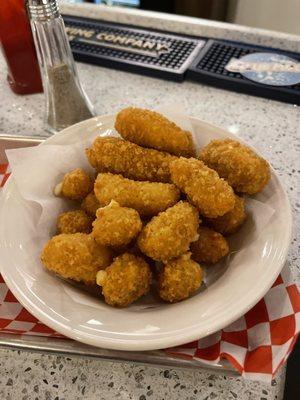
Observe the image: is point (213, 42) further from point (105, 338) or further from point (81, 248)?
point (105, 338)

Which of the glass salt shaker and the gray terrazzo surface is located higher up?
the glass salt shaker

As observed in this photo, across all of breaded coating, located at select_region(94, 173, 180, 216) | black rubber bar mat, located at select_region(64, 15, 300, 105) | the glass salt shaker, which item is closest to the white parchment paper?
breaded coating, located at select_region(94, 173, 180, 216)

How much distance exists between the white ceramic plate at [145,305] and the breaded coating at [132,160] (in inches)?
7.6

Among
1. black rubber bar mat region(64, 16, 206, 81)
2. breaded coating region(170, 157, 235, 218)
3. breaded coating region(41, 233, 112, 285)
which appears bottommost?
breaded coating region(41, 233, 112, 285)

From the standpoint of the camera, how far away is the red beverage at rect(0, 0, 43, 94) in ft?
3.84

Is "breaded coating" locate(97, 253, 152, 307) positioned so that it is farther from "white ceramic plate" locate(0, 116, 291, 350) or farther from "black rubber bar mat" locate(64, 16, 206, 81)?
"black rubber bar mat" locate(64, 16, 206, 81)

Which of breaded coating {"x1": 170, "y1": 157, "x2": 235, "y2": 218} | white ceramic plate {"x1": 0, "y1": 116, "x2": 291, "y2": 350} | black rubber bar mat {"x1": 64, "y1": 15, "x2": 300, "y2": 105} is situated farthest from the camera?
black rubber bar mat {"x1": 64, "y1": 15, "x2": 300, "y2": 105}

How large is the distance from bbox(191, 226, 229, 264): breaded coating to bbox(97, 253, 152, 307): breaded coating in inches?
4.4

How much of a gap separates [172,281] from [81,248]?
17 cm

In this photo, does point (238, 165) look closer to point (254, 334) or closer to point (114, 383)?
point (254, 334)

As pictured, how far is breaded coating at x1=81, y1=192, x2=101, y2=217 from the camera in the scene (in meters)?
0.84

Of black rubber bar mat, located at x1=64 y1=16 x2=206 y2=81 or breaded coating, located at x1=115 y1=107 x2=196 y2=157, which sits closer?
breaded coating, located at x1=115 y1=107 x2=196 y2=157

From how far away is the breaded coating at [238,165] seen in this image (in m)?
0.80

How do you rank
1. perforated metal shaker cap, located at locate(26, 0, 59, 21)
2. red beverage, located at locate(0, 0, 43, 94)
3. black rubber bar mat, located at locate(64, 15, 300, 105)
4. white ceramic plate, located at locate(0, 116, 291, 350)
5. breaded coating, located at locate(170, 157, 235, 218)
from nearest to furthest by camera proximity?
1. white ceramic plate, located at locate(0, 116, 291, 350)
2. breaded coating, located at locate(170, 157, 235, 218)
3. perforated metal shaker cap, located at locate(26, 0, 59, 21)
4. red beverage, located at locate(0, 0, 43, 94)
5. black rubber bar mat, located at locate(64, 15, 300, 105)
